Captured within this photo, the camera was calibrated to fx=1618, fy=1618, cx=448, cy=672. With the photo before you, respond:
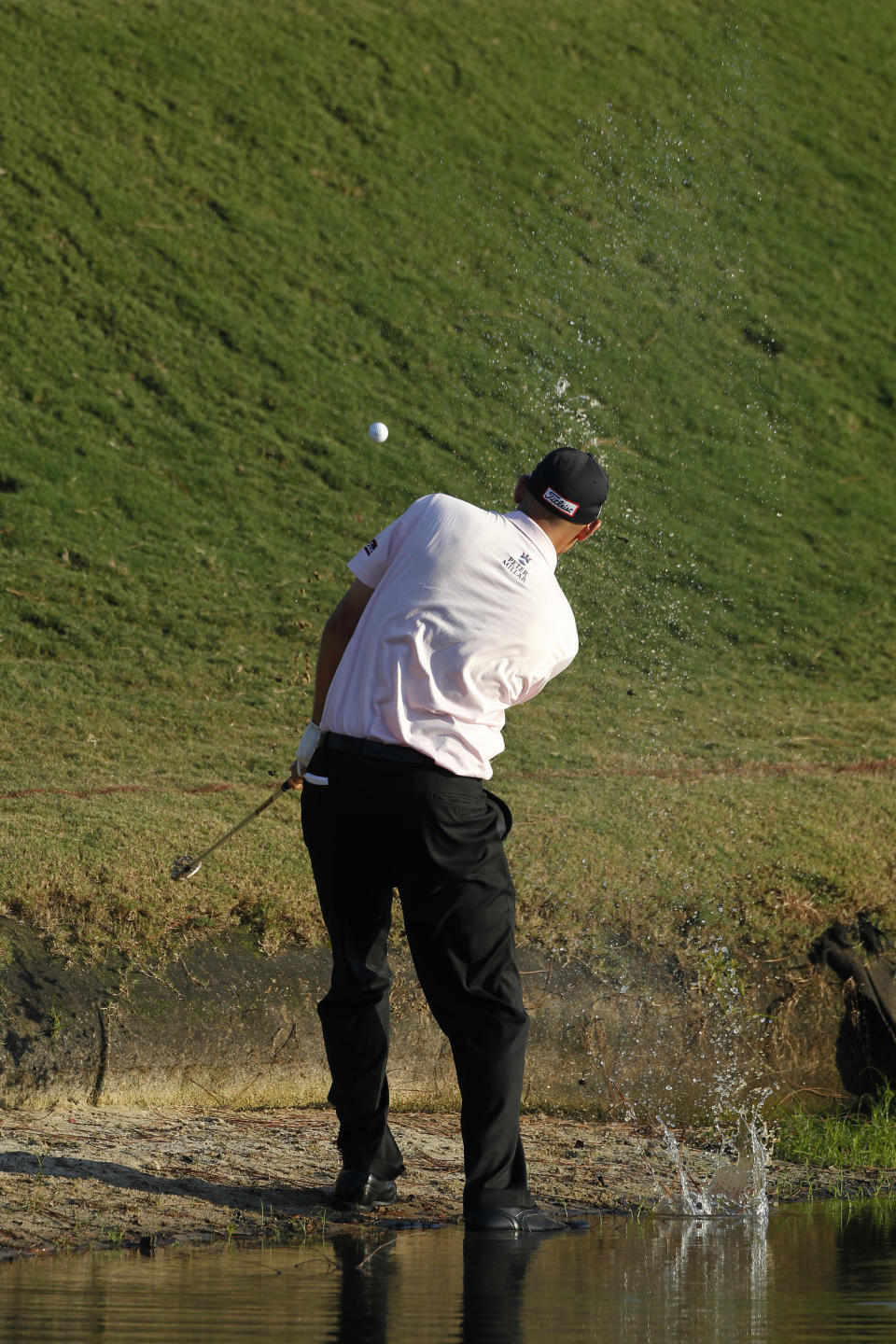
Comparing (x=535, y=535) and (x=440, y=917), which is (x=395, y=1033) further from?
(x=535, y=535)

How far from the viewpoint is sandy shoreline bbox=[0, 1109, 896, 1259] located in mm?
3506

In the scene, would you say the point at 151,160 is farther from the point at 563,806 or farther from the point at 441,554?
the point at 441,554

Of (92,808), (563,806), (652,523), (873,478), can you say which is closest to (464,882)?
(92,808)

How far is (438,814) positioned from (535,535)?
2.31 feet

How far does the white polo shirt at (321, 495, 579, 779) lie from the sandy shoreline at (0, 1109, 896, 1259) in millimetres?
1096

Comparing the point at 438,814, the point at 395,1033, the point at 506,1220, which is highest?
the point at 438,814

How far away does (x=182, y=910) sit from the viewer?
509 cm

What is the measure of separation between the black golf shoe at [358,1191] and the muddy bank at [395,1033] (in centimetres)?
95

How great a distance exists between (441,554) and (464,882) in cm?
73

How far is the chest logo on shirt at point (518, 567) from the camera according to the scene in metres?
3.63

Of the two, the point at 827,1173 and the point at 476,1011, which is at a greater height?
the point at 476,1011

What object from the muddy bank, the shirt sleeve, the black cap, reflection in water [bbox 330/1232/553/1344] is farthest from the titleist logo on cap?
the muddy bank

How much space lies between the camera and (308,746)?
3.81 meters

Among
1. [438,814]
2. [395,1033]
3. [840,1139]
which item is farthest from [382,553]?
[840,1139]
